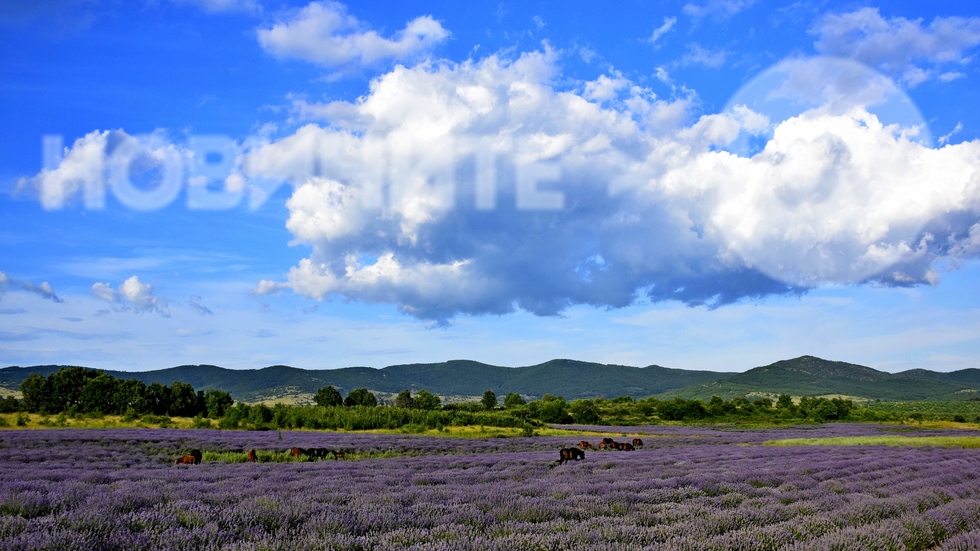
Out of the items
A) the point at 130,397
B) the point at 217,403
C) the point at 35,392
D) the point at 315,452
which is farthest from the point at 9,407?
the point at 315,452

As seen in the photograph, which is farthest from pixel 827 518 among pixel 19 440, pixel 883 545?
pixel 19 440

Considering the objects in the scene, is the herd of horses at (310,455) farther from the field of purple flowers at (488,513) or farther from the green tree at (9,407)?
the green tree at (9,407)

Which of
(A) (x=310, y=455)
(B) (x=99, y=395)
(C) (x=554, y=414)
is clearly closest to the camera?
(A) (x=310, y=455)

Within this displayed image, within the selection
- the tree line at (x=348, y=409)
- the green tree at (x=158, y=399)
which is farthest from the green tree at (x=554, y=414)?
the green tree at (x=158, y=399)

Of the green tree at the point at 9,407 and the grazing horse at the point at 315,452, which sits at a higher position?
the grazing horse at the point at 315,452

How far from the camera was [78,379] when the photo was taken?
2918 inches

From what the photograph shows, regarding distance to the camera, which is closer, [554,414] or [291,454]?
[291,454]

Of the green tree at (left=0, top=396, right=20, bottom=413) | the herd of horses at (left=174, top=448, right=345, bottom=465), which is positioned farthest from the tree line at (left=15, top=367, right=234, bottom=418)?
the herd of horses at (left=174, top=448, right=345, bottom=465)

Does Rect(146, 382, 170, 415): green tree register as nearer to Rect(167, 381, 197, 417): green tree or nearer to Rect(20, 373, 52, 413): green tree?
Rect(167, 381, 197, 417): green tree

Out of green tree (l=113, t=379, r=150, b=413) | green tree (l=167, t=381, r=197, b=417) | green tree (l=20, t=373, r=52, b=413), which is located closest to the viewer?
green tree (l=113, t=379, r=150, b=413)

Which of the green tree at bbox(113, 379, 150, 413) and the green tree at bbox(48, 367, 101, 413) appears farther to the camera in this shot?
the green tree at bbox(48, 367, 101, 413)

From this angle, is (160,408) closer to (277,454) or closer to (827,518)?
(277,454)

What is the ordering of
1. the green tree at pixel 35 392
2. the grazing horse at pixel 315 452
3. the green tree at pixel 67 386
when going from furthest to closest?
the green tree at pixel 67 386
the green tree at pixel 35 392
the grazing horse at pixel 315 452

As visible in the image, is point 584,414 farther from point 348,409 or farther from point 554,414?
point 348,409
